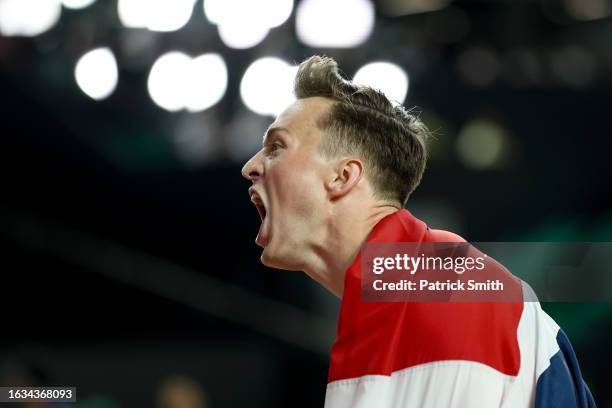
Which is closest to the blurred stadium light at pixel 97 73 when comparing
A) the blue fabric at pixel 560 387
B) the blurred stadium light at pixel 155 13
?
the blurred stadium light at pixel 155 13

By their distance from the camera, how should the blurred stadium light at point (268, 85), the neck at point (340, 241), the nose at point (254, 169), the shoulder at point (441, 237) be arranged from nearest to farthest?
the shoulder at point (441, 237) < the neck at point (340, 241) < the nose at point (254, 169) < the blurred stadium light at point (268, 85)

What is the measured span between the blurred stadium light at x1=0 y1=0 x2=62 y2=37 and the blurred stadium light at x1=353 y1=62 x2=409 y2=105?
1448 mm

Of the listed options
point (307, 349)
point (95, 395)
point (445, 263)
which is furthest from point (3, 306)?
point (445, 263)

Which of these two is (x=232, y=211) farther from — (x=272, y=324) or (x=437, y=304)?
(x=437, y=304)

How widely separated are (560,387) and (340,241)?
0.43 meters

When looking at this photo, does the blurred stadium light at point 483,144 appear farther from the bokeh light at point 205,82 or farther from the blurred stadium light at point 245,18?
the bokeh light at point 205,82

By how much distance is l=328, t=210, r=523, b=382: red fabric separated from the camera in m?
1.11

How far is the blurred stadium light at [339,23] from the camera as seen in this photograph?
366 centimetres

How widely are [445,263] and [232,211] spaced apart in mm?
2811

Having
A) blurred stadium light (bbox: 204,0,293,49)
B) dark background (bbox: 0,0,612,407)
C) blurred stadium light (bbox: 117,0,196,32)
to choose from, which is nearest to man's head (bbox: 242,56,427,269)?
dark background (bbox: 0,0,612,407)

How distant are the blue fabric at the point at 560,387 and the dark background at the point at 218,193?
234 centimetres

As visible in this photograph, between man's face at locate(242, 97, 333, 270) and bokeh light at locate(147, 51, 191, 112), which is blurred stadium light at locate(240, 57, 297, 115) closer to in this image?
bokeh light at locate(147, 51, 191, 112)

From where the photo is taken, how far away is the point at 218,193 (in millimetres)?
3979

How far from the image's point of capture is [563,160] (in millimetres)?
3607
